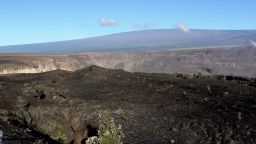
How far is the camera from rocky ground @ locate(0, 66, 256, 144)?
845 inches

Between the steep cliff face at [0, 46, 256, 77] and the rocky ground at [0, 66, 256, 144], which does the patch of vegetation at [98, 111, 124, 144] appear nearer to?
the rocky ground at [0, 66, 256, 144]

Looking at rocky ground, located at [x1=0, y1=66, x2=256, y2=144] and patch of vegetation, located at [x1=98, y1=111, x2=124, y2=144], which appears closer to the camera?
patch of vegetation, located at [x1=98, y1=111, x2=124, y2=144]

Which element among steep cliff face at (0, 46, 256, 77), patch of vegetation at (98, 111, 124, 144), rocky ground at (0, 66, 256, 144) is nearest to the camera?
patch of vegetation at (98, 111, 124, 144)

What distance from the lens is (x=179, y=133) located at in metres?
21.7

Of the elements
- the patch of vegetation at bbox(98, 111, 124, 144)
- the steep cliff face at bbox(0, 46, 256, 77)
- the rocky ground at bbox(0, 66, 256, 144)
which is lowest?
the steep cliff face at bbox(0, 46, 256, 77)

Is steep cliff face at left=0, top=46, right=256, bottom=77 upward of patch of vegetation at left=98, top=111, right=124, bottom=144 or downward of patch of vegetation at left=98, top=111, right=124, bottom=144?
downward

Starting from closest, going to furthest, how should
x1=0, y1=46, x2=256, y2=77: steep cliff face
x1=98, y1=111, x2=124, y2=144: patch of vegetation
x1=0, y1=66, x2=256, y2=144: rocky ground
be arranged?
x1=98, y1=111, x2=124, y2=144: patch of vegetation → x1=0, y1=66, x2=256, y2=144: rocky ground → x1=0, y1=46, x2=256, y2=77: steep cliff face

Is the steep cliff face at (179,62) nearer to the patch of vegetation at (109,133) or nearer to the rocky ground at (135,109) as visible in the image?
the rocky ground at (135,109)

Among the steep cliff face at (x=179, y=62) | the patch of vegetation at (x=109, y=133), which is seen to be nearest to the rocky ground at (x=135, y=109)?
the patch of vegetation at (x=109, y=133)

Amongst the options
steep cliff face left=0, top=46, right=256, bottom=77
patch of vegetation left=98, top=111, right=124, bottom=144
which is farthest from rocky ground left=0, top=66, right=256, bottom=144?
steep cliff face left=0, top=46, right=256, bottom=77

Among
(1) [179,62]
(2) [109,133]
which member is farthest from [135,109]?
(1) [179,62]

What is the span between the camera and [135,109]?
25.1 metres

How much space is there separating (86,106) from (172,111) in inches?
163

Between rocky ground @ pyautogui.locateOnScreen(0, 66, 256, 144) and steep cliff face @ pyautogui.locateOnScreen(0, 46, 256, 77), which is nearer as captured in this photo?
rocky ground @ pyautogui.locateOnScreen(0, 66, 256, 144)
